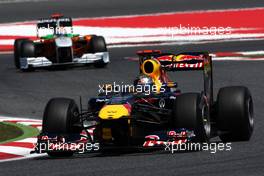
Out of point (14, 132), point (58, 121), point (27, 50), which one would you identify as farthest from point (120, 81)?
point (58, 121)

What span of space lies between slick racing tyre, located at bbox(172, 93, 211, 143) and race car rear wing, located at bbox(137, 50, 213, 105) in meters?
1.47

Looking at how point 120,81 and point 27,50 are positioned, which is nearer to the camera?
point 120,81

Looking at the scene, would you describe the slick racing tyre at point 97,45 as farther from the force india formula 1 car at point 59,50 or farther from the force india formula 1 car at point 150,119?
the force india formula 1 car at point 150,119

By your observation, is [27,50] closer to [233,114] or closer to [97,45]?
[97,45]

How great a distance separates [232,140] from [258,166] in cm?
224

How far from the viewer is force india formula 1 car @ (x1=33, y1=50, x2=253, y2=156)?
43.8 feet

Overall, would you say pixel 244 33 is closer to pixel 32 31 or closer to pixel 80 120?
pixel 32 31

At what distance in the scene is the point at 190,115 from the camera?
13336mm

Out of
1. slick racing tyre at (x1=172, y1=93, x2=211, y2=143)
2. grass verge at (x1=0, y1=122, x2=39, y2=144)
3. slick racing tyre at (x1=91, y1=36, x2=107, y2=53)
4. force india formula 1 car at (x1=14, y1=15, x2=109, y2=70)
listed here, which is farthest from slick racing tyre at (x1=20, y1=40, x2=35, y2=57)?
slick racing tyre at (x1=172, y1=93, x2=211, y2=143)

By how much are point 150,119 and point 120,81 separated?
9.51 meters

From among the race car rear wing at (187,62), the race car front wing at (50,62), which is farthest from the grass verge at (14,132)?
the race car front wing at (50,62)

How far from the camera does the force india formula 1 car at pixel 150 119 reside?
525 inches

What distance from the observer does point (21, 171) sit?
41.2ft

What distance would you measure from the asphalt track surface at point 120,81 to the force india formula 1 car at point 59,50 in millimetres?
293
